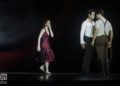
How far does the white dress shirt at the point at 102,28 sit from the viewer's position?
26.5 feet

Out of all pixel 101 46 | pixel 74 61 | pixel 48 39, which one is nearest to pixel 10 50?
pixel 48 39

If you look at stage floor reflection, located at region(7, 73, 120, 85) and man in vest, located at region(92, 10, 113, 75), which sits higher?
man in vest, located at region(92, 10, 113, 75)

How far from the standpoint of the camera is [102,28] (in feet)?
26.5

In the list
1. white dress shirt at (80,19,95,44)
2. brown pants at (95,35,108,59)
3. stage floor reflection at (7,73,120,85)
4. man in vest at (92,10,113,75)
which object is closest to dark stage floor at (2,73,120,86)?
stage floor reflection at (7,73,120,85)

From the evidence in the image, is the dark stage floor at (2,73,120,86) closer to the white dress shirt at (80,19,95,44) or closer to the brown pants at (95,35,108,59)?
the brown pants at (95,35,108,59)

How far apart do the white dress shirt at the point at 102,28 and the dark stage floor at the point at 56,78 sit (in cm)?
80

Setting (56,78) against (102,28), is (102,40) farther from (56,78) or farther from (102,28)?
(56,78)

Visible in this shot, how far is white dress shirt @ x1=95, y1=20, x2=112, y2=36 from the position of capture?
8078mm

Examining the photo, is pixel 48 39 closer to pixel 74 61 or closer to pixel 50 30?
pixel 50 30

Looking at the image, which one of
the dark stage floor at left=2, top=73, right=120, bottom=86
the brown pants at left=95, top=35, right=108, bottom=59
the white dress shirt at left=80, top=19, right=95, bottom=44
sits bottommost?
the dark stage floor at left=2, top=73, right=120, bottom=86

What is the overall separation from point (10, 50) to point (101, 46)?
5.80 ft

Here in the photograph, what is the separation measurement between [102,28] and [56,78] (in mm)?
1405

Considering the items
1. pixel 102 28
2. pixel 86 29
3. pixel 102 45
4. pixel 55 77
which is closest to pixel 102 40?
pixel 102 45

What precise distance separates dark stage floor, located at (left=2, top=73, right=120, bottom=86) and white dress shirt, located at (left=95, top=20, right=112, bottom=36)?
31.7 inches
